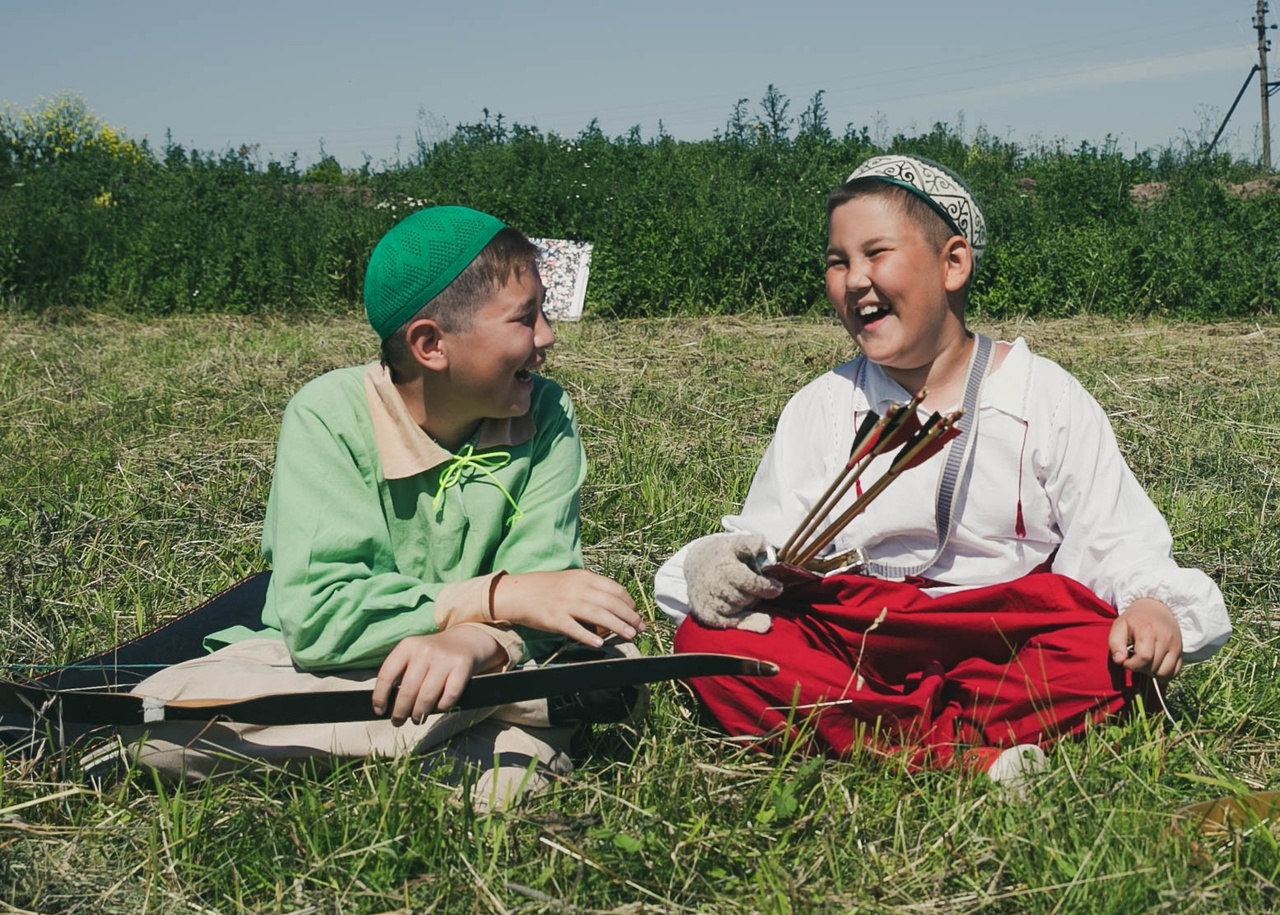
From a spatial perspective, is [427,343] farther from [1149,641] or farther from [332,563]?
[1149,641]

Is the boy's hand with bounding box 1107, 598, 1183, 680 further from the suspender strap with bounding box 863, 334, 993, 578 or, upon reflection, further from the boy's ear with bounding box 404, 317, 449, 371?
the boy's ear with bounding box 404, 317, 449, 371

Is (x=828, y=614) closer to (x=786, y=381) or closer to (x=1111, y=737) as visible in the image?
(x=1111, y=737)

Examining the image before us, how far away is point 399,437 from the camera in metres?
2.35

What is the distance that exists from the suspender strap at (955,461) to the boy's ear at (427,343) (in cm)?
96

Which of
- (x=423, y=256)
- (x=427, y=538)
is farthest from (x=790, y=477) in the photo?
(x=423, y=256)

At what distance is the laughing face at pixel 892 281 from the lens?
2.46 m

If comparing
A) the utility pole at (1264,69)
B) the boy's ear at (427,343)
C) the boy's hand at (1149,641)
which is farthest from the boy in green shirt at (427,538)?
the utility pole at (1264,69)

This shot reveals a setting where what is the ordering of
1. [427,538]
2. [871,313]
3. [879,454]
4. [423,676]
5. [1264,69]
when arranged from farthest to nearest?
[1264,69] → [871,313] → [427,538] → [879,454] → [423,676]


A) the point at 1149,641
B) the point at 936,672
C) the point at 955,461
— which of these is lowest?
the point at 936,672

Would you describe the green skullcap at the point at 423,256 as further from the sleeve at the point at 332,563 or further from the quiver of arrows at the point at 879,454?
the quiver of arrows at the point at 879,454

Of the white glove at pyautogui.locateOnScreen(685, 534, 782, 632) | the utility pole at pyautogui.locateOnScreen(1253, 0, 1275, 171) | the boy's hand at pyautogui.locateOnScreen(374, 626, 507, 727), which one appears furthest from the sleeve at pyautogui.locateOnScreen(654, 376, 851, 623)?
the utility pole at pyautogui.locateOnScreen(1253, 0, 1275, 171)

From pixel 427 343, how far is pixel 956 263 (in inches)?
43.2

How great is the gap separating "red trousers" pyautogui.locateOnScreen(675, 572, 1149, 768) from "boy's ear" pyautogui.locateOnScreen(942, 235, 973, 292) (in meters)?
0.62

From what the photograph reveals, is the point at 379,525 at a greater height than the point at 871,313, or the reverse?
the point at 871,313
